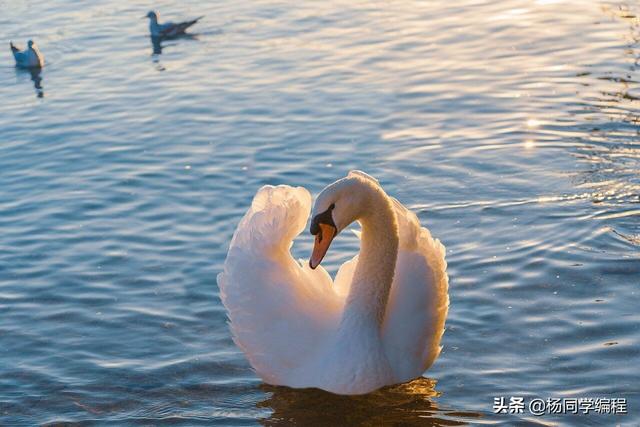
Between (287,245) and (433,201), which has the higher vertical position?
(287,245)

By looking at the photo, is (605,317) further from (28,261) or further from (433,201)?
(28,261)

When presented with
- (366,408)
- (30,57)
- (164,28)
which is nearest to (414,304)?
(366,408)

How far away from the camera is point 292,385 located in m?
7.78

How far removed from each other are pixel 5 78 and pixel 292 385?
36.6 ft

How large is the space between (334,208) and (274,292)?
2.72ft

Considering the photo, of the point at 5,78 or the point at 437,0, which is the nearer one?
the point at 5,78

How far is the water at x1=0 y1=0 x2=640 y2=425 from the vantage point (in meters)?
8.01

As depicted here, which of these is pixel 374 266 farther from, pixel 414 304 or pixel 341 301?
pixel 341 301

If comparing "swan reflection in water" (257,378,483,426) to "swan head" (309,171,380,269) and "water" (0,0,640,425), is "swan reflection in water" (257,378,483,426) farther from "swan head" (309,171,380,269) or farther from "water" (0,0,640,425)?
"swan head" (309,171,380,269)

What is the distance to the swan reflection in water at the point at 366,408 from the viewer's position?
298 inches

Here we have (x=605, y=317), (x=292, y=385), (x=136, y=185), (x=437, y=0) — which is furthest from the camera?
(x=437, y=0)

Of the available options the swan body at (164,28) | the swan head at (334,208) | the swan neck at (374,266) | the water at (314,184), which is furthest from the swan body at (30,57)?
the swan head at (334,208)

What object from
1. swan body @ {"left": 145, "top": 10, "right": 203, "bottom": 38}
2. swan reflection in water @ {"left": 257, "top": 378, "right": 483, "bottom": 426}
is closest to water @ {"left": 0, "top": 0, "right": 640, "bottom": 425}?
swan reflection in water @ {"left": 257, "top": 378, "right": 483, "bottom": 426}

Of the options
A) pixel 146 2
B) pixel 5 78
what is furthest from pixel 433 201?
pixel 146 2
